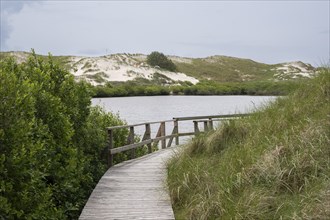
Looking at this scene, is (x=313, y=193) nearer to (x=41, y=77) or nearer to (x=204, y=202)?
(x=204, y=202)

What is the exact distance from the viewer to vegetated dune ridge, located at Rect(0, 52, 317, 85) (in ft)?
263

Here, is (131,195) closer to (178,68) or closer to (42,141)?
(42,141)

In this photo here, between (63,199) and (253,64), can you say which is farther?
(253,64)

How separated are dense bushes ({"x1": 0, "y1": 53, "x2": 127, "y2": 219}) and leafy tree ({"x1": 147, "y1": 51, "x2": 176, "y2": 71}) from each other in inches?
3644

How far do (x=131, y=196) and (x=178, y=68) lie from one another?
367 ft

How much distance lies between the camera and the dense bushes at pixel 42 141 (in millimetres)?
4883

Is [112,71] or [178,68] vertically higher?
[178,68]

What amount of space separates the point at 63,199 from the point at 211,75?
107979 mm

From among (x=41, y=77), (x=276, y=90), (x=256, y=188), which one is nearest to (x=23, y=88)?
(x=41, y=77)

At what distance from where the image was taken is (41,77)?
7246 mm

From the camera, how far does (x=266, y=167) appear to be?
19.1ft

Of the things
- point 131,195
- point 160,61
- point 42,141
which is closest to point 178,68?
point 160,61

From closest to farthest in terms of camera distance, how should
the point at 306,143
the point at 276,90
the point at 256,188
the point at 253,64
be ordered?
1. the point at 256,188
2. the point at 306,143
3. the point at 276,90
4. the point at 253,64

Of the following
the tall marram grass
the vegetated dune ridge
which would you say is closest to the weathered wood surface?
the tall marram grass
